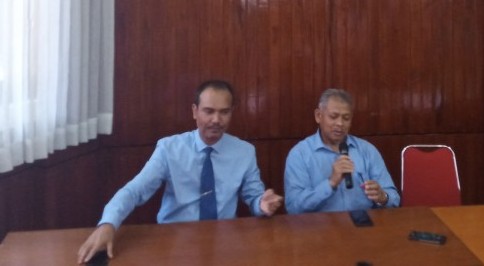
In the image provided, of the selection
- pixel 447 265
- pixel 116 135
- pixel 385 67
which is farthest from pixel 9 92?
pixel 385 67

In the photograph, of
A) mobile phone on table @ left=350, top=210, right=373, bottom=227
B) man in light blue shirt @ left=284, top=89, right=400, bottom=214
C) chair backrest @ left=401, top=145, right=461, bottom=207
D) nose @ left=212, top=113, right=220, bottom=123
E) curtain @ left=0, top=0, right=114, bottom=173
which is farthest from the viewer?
chair backrest @ left=401, top=145, right=461, bottom=207

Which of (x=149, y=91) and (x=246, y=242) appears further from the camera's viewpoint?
(x=149, y=91)

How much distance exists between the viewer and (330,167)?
9.67ft

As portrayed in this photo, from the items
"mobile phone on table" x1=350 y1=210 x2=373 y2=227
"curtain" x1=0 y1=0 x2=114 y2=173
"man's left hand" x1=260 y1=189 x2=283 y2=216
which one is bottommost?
"mobile phone on table" x1=350 y1=210 x2=373 y2=227

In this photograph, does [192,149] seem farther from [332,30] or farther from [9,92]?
[332,30]

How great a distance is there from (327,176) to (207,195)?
688mm

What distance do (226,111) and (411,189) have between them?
1.22m

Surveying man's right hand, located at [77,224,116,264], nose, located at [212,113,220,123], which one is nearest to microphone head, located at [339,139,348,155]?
nose, located at [212,113,220,123]

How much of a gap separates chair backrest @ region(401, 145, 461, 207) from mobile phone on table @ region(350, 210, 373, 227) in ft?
2.82

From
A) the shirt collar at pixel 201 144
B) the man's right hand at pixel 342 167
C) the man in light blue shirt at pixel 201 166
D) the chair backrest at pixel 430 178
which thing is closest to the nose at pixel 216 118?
the man in light blue shirt at pixel 201 166

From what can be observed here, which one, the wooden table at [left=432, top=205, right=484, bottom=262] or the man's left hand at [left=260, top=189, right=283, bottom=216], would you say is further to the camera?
the man's left hand at [left=260, top=189, right=283, bottom=216]

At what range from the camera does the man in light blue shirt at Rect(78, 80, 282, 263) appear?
2.56 m

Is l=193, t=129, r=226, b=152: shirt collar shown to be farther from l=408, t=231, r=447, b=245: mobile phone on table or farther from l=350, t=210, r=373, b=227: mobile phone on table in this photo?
l=408, t=231, r=447, b=245: mobile phone on table

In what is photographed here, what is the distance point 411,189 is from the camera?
3127 millimetres
